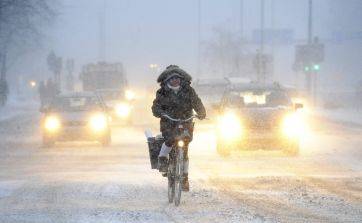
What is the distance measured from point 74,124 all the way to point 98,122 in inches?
27.8

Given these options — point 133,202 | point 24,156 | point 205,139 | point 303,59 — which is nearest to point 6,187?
point 133,202

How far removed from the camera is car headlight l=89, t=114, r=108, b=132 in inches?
915

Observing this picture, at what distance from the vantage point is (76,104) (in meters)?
24.5

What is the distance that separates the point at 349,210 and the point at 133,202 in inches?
116

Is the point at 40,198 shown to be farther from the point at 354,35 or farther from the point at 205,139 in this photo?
the point at 354,35

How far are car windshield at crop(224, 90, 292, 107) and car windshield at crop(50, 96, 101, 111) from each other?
207 inches

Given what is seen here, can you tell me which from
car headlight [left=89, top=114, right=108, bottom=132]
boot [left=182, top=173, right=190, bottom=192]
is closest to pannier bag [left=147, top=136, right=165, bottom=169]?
boot [left=182, top=173, right=190, bottom=192]

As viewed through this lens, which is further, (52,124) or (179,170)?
(52,124)

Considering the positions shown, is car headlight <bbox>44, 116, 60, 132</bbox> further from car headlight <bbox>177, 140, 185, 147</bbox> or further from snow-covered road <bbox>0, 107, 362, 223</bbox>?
car headlight <bbox>177, 140, 185, 147</bbox>

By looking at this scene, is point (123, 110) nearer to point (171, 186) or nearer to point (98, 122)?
point (98, 122)

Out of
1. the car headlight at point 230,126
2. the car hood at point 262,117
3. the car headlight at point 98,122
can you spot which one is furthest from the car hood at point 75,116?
the car hood at point 262,117

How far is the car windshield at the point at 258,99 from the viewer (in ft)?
65.5

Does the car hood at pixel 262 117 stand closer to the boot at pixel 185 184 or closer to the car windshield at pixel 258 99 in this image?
the car windshield at pixel 258 99

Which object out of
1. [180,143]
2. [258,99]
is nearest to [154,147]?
[180,143]
